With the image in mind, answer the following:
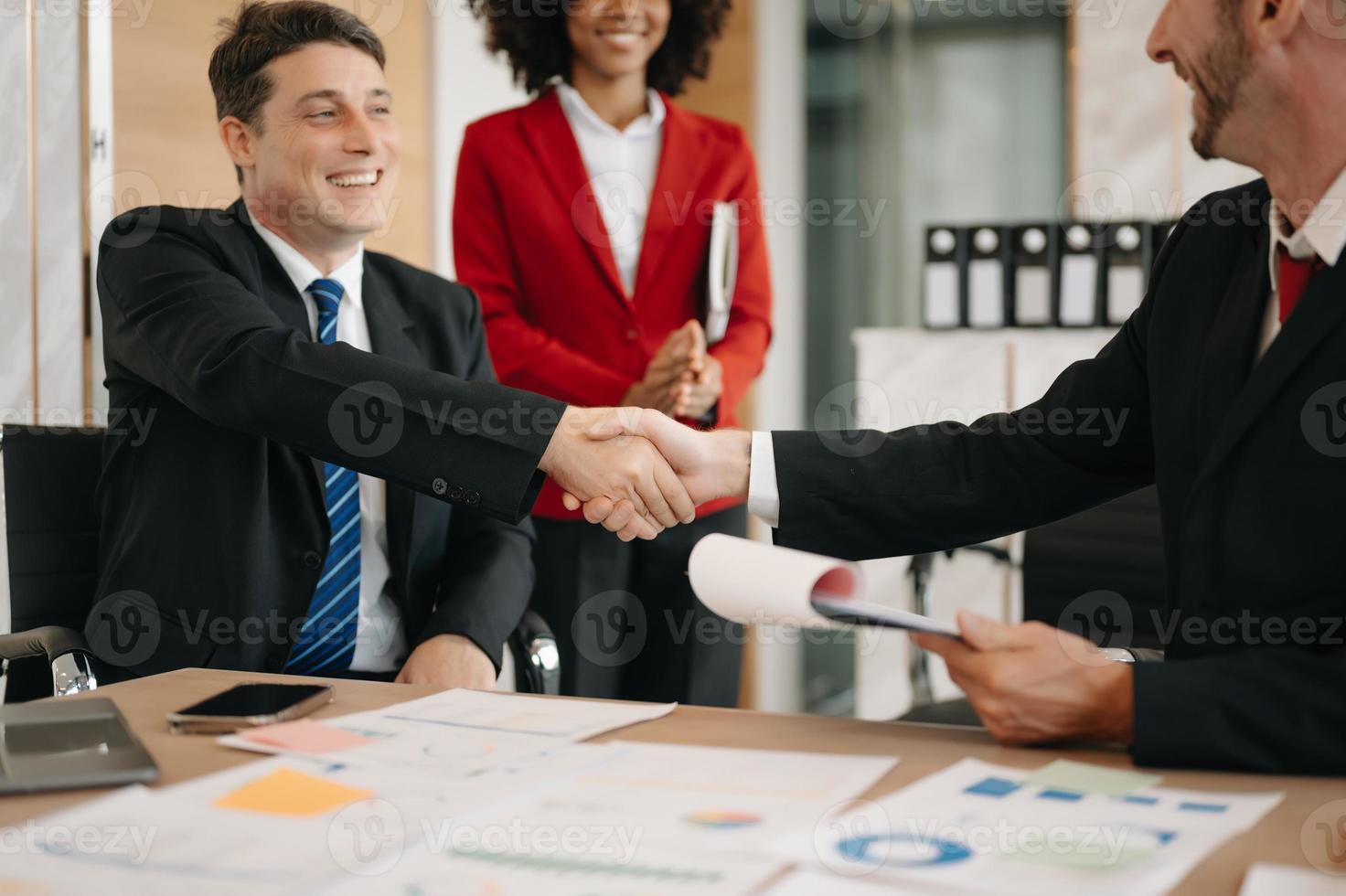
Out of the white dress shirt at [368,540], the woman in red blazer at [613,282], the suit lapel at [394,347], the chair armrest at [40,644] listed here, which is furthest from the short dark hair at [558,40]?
the chair armrest at [40,644]

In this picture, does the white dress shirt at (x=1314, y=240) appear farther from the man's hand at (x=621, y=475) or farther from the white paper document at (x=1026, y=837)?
the man's hand at (x=621, y=475)

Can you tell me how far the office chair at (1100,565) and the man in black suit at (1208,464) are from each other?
2.06 feet

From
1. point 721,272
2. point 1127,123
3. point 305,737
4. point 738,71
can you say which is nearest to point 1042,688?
point 305,737

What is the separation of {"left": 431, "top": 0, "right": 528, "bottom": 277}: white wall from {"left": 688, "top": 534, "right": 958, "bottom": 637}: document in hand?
109 inches

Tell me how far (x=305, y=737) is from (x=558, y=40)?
1912 mm

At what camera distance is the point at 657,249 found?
99.0 inches

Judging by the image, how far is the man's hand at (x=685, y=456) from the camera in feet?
5.82

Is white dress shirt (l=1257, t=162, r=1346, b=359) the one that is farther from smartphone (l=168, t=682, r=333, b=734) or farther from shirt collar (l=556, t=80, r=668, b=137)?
shirt collar (l=556, t=80, r=668, b=137)

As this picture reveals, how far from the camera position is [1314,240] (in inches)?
48.4

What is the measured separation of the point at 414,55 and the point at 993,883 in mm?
3448

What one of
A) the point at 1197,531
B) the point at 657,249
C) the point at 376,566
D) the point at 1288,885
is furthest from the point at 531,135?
the point at 1288,885

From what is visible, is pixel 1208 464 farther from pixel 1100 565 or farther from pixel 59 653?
pixel 59 653

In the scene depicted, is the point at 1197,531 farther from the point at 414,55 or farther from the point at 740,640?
the point at 414,55

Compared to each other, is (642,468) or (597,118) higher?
(597,118)
